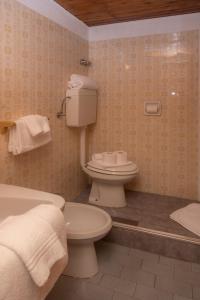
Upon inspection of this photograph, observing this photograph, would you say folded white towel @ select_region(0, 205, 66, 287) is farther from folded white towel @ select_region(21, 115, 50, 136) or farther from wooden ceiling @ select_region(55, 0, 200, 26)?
wooden ceiling @ select_region(55, 0, 200, 26)

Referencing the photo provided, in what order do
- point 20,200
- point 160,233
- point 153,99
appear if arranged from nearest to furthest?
point 20,200
point 160,233
point 153,99

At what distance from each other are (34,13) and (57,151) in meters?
1.13

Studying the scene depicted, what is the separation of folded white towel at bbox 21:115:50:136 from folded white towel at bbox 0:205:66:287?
93cm

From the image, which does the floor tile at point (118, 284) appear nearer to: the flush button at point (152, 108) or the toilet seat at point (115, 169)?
the toilet seat at point (115, 169)

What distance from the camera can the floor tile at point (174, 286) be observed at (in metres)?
1.56

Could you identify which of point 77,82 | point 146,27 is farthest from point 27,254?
point 146,27

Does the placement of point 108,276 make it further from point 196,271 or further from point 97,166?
point 97,166

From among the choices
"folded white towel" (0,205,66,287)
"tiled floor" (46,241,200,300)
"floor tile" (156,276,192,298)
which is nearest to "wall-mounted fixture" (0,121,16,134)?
"folded white towel" (0,205,66,287)

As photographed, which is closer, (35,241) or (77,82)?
(35,241)

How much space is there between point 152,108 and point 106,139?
0.62m

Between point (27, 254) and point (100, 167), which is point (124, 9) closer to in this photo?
point (100, 167)

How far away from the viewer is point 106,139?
9.51 feet

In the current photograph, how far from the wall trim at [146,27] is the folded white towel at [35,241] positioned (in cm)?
230

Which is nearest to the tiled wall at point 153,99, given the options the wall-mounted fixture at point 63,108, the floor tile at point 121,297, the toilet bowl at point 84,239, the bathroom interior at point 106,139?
the bathroom interior at point 106,139
